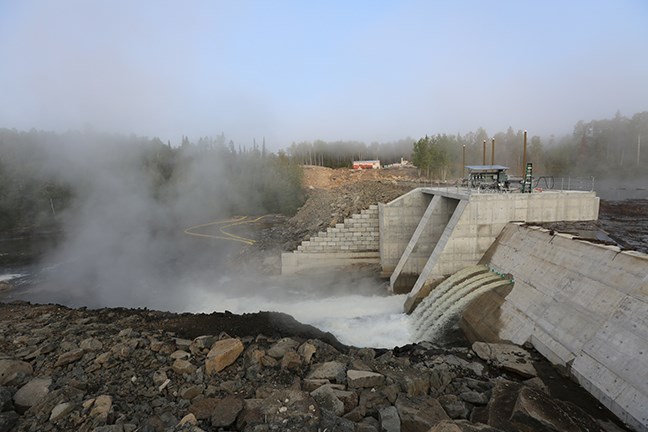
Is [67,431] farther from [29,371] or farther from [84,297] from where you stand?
[84,297]

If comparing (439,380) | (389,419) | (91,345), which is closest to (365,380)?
(389,419)

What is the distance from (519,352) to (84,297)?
2025 cm

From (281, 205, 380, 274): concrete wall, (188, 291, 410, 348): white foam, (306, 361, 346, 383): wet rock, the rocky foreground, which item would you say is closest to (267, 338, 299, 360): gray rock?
the rocky foreground

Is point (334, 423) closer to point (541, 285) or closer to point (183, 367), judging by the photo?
point (183, 367)

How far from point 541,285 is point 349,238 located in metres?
11.7

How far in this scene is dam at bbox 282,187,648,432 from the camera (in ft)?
24.8

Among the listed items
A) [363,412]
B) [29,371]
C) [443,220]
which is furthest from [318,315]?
[29,371]

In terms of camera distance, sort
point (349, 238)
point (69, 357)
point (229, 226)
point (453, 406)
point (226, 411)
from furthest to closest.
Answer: point (229, 226)
point (349, 238)
point (69, 357)
point (453, 406)
point (226, 411)

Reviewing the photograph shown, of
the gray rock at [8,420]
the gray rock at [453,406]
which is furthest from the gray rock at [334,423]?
the gray rock at [8,420]

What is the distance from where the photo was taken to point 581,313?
9031 millimetres

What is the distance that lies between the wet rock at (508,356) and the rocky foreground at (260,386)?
0.09 ft

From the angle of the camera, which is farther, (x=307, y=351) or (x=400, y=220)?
(x=400, y=220)

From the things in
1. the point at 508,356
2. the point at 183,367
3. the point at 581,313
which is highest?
the point at 581,313

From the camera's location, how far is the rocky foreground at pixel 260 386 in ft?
21.4
